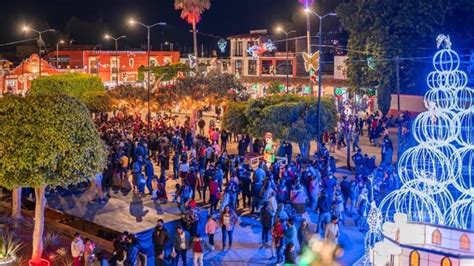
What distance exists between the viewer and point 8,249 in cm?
1354

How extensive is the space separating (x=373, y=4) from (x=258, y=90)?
64.2 ft

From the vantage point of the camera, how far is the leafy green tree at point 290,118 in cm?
2542

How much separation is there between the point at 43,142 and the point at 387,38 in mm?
32046

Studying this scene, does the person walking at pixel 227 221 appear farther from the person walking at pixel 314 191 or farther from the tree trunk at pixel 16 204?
the tree trunk at pixel 16 204

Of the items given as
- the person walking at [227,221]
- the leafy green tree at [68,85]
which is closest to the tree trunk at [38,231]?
the person walking at [227,221]

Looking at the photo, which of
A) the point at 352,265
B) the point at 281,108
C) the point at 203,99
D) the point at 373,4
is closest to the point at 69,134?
the point at 352,265

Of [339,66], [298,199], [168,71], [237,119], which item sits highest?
[339,66]

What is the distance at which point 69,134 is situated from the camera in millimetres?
Answer: 12766

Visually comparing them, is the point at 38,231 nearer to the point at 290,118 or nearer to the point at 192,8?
the point at 290,118

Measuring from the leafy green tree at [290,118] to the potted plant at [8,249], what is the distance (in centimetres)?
1257

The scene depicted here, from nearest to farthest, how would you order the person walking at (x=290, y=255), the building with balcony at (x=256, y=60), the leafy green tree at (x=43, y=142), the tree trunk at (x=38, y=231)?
1. the person walking at (x=290, y=255)
2. the leafy green tree at (x=43, y=142)
3. the tree trunk at (x=38, y=231)
4. the building with balcony at (x=256, y=60)

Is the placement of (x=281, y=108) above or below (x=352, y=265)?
above

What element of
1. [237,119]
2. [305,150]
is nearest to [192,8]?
[237,119]

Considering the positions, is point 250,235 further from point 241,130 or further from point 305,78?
point 305,78
